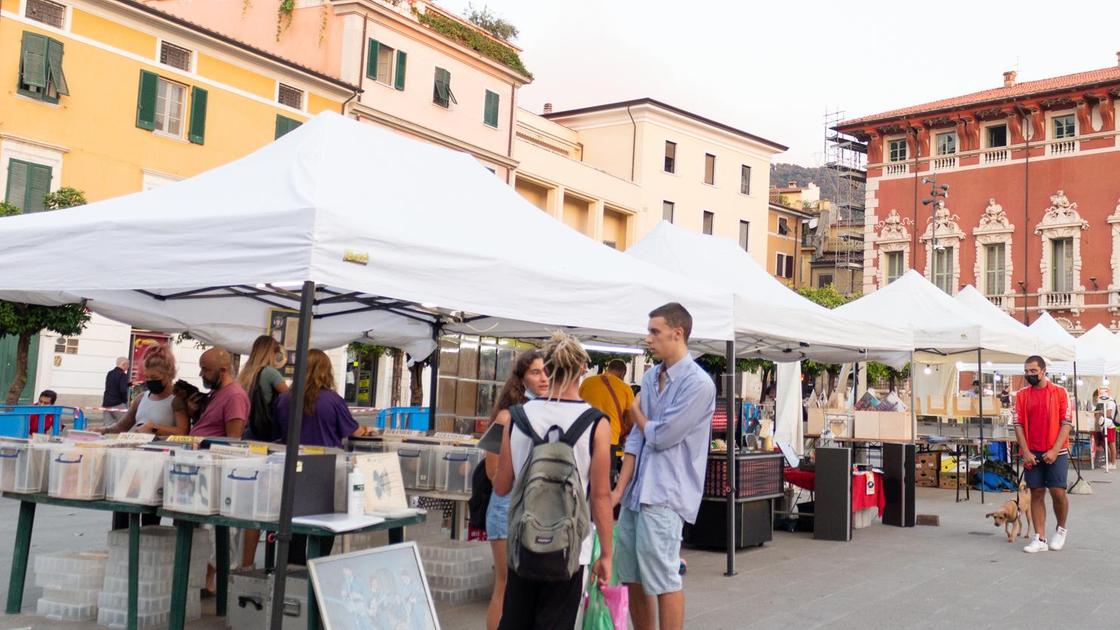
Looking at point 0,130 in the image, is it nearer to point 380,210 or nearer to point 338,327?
point 338,327

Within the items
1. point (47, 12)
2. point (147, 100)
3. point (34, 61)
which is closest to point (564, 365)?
point (34, 61)

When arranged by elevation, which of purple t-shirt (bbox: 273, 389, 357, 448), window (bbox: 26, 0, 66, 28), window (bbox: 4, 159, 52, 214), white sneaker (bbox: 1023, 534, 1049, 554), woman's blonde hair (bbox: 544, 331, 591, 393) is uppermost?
window (bbox: 26, 0, 66, 28)

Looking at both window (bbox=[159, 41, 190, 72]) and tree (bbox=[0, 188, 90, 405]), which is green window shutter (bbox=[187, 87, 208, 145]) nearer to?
window (bbox=[159, 41, 190, 72])

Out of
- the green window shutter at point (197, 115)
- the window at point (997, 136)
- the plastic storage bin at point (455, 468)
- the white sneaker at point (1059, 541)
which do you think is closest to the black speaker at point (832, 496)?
the white sneaker at point (1059, 541)

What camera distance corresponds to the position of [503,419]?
5.47m

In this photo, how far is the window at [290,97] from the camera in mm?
27344

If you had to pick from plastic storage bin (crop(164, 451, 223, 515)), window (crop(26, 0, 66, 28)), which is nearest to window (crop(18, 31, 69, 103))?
window (crop(26, 0, 66, 28))

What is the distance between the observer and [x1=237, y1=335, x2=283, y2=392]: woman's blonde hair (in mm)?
7152

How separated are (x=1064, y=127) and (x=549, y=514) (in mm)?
42497

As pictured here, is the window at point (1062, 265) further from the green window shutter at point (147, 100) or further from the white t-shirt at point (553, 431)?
the white t-shirt at point (553, 431)

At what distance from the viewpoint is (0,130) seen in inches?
837

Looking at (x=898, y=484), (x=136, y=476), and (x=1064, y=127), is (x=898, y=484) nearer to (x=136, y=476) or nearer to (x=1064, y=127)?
(x=136, y=476)

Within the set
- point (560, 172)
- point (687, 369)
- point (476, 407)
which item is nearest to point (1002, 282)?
point (560, 172)

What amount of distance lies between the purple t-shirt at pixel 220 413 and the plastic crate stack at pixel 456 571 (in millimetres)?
1622
